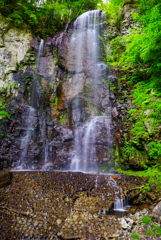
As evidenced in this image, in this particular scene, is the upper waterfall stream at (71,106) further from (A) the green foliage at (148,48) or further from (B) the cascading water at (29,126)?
(A) the green foliage at (148,48)

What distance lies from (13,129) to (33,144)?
2.00 metres

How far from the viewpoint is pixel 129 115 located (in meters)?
7.56

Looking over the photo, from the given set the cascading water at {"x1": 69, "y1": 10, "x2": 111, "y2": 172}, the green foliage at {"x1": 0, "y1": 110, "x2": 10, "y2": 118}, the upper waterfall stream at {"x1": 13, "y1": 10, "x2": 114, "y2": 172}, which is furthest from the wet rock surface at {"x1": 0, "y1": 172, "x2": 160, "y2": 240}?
the green foliage at {"x1": 0, "y1": 110, "x2": 10, "y2": 118}

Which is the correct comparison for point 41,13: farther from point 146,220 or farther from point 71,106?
point 146,220

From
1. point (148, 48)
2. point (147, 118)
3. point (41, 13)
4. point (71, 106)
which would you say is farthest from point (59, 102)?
point (41, 13)

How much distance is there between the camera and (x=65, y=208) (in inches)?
165

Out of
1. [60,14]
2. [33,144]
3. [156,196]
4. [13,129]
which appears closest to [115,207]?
[156,196]

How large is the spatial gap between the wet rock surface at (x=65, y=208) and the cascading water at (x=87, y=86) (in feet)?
7.58

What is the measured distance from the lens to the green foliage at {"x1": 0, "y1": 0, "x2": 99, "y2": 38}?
36.6 ft

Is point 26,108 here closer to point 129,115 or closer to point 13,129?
point 13,129

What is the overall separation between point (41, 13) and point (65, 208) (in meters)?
15.9

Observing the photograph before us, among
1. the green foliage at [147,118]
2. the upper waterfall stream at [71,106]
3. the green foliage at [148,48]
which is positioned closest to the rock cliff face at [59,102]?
the upper waterfall stream at [71,106]

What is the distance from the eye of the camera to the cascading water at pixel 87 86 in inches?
331

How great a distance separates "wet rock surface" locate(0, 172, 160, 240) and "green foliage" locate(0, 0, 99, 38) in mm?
13338
